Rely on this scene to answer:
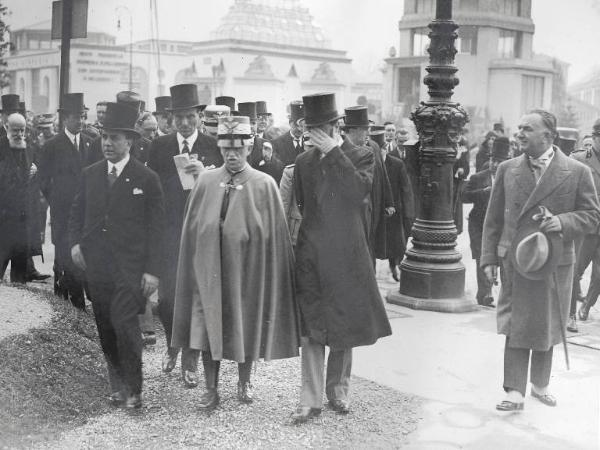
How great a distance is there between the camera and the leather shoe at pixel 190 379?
6223 millimetres

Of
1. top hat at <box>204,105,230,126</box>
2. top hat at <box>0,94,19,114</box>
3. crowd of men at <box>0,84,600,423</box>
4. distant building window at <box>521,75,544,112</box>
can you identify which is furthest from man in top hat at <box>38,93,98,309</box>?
distant building window at <box>521,75,544,112</box>

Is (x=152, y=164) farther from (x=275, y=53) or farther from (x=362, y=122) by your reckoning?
(x=275, y=53)

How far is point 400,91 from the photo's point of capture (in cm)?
5238

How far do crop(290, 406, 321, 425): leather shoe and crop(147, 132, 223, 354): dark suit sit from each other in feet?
5.34

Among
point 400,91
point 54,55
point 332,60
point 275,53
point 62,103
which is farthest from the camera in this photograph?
point 400,91

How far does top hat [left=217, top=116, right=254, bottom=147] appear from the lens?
5504 millimetres

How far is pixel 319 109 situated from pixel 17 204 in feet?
17.8

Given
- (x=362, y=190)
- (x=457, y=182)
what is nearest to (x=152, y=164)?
(x=362, y=190)

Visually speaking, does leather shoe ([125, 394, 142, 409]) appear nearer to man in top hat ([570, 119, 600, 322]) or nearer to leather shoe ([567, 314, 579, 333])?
leather shoe ([567, 314, 579, 333])

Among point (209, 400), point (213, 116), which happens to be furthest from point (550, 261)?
point (213, 116)

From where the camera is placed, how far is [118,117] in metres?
5.66

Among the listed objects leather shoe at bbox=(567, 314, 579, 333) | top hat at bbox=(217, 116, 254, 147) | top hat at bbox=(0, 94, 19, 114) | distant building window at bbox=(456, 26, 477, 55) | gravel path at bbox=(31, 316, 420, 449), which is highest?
distant building window at bbox=(456, 26, 477, 55)

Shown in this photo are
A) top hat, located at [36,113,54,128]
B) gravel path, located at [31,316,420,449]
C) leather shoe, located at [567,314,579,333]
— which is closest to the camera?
gravel path, located at [31,316,420,449]

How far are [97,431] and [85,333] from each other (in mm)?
2135
